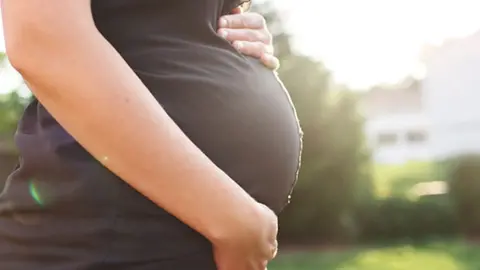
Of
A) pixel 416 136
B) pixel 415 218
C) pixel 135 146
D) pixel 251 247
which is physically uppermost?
pixel 135 146

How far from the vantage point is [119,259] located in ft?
2.90

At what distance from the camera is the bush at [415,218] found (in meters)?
11.9

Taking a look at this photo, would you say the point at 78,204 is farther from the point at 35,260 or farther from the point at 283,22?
the point at 283,22

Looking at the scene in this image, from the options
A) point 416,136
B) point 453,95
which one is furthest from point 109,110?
point 416,136

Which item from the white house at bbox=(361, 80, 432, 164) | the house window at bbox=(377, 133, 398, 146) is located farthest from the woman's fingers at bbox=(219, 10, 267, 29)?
the house window at bbox=(377, 133, 398, 146)

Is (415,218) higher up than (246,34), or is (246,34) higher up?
(246,34)

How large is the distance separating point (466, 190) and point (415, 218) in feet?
3.15

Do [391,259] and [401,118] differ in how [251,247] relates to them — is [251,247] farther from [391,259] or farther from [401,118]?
[401,118]

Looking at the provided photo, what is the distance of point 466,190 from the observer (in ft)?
38.1

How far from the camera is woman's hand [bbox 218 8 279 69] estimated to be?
1080 mm

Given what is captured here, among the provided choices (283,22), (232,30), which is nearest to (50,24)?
(232,30)

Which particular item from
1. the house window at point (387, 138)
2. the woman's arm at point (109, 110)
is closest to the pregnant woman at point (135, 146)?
the woman's arm at point (109, 110)

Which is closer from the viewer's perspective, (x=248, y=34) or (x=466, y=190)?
(x=248, y=34)

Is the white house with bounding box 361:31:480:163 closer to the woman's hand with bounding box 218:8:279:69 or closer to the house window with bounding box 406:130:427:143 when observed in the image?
the house window with bounding box 406:130:427:143
